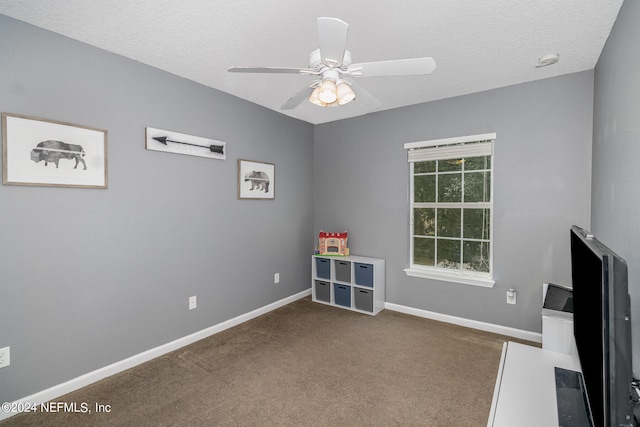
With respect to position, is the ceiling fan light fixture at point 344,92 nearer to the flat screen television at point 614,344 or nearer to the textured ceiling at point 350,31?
the textured ceiling at point 350,31

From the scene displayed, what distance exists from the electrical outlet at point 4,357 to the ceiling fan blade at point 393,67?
2765 millimetres

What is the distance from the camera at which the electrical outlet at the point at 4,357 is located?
192cm

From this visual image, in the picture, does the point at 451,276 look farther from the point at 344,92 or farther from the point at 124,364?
the point at 124,364

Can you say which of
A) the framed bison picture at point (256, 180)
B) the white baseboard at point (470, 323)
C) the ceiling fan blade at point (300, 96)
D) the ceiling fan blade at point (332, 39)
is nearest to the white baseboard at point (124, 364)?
the framed bison picture at point (256, 180)

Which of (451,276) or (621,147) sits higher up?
(621,147)

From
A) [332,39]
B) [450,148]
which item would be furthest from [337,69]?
[450,148]

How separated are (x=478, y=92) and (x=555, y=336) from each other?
8.02ft

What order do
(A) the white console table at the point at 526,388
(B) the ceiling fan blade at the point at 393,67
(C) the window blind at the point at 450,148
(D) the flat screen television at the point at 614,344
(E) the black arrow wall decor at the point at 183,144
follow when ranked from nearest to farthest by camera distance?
(D) the flat screen television at the point at 614,344 < (A) the white console table at the point at 526,388 < (B) the ceiling fan blade at the point at 393,67 < (E) the black arrow wall decor at the point at 183,144 < (C) the window blind at the point at 450,148

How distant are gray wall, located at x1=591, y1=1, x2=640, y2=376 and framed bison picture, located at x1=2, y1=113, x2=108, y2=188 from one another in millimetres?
3398

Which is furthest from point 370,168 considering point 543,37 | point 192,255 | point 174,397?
point 174,397

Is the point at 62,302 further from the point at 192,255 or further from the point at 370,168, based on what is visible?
the point at 370,168

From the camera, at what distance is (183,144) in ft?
9.41

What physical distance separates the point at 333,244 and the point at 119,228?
2444mm

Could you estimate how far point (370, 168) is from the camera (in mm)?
4000
